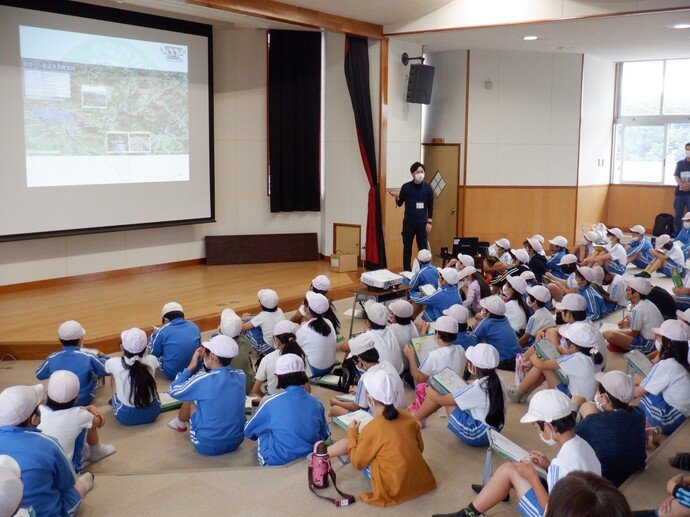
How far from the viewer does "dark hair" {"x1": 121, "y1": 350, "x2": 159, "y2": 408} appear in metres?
4.76

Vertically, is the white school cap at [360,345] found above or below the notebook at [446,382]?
above

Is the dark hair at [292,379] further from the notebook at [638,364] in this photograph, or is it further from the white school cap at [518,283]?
the white school cap at [518,283]

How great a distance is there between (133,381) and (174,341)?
0.85 m

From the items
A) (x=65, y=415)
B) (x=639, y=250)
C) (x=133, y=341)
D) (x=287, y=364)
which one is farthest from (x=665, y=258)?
(x=65, y=415)

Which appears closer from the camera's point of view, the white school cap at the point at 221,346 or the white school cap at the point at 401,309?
the white school cap at the point at 221,346

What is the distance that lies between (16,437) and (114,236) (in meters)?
5.98

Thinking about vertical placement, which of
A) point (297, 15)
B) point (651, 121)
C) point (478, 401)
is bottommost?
point (478, 401)

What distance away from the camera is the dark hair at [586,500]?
182 cm

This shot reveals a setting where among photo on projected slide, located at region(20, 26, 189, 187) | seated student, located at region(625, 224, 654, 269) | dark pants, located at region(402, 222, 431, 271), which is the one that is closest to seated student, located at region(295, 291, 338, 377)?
dark pants, located at region(402, 222, 431, 271)

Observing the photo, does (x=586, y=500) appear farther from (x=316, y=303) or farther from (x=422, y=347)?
(x=316, y=303)

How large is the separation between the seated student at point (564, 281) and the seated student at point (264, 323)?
2926 mm

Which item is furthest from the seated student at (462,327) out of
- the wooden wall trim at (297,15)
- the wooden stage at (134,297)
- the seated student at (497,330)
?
the wooden wall trim at (297,15)

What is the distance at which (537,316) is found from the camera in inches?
237

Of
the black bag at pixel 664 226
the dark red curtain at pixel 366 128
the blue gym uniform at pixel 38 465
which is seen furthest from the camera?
the black bag at pixel 664 226
